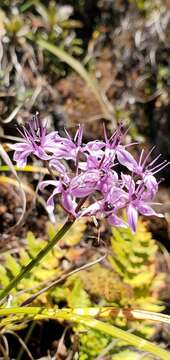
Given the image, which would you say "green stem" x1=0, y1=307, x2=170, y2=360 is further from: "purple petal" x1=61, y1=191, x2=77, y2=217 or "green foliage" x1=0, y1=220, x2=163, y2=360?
"green foliage" x1=0, y1=220, x2=163, y2=360

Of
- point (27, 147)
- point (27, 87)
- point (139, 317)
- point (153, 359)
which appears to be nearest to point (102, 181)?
point (27, 147)

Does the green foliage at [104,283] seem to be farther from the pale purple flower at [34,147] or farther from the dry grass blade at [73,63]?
the dry grass blade at [73,63]

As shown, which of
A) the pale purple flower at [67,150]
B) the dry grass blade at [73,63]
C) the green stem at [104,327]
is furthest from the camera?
the dry grass blade at [73,63]

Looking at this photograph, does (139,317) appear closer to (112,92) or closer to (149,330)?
(149,330)

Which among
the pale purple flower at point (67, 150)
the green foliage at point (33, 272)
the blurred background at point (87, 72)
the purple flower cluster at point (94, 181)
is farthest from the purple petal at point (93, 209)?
the blurred background at point (87, 72)

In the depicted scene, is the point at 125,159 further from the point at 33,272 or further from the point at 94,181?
the point at 33,272

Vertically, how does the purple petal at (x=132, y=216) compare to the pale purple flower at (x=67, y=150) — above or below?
below

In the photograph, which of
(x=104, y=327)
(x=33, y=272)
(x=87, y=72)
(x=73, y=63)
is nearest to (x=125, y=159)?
(x=104, y=327)

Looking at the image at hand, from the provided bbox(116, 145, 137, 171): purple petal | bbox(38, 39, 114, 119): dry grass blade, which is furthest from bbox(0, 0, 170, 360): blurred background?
bbox(116, 145, 137, 171): purple petal
